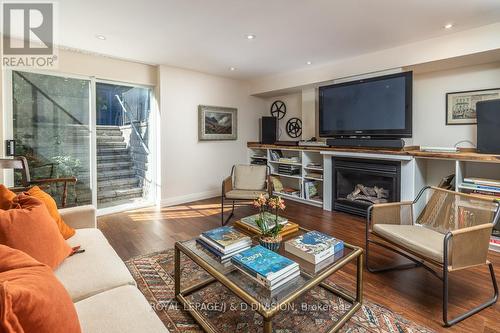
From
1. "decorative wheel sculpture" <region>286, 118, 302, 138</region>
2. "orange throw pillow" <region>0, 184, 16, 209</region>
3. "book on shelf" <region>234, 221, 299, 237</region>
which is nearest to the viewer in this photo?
"orange throw pillow" <region>0, 184, 16, 209</region>

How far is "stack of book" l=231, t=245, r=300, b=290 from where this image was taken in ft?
4.44

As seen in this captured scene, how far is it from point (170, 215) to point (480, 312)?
341 cm

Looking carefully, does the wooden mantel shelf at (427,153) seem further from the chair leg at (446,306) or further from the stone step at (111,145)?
the stone step at (111,145)

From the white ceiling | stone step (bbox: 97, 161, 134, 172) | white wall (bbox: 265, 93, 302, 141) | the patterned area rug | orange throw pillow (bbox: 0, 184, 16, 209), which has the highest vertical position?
→ the white ceiling

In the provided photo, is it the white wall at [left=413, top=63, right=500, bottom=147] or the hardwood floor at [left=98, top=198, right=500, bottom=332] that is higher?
the white wall at [left=413, top=63, right=500, bottom=147]

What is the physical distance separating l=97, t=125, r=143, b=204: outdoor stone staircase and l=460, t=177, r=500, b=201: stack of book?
4.48 meters

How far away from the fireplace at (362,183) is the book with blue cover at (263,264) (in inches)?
98.0

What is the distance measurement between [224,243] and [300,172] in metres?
3.26

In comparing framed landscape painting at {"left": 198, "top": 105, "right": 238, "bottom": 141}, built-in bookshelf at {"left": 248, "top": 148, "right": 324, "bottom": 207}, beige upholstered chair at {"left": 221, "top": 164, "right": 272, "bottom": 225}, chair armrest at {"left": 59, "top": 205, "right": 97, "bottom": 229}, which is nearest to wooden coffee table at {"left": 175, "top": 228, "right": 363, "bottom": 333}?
chair armrest at {"left": 59, "top": 205, "right": 97, "bottom": 229}

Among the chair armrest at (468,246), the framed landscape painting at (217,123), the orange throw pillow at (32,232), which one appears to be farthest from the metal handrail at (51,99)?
the chair armrest at (468,246)

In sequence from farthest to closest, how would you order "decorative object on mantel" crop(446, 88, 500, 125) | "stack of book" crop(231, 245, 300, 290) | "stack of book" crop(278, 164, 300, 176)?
"stack of book" crop(278, 164, 300, 176), "decorative object on mantel" crop(446, 88, 500, 125), "stack of book" crop(231, 245, 300, 290)

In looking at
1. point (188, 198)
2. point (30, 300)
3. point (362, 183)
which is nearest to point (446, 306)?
point (30, 300)

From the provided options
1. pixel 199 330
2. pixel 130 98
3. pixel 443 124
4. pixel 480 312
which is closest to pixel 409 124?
pixel 443 124

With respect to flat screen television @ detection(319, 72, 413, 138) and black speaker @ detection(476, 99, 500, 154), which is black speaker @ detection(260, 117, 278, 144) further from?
black speaker @ detection(476, 99, 500, 154)
